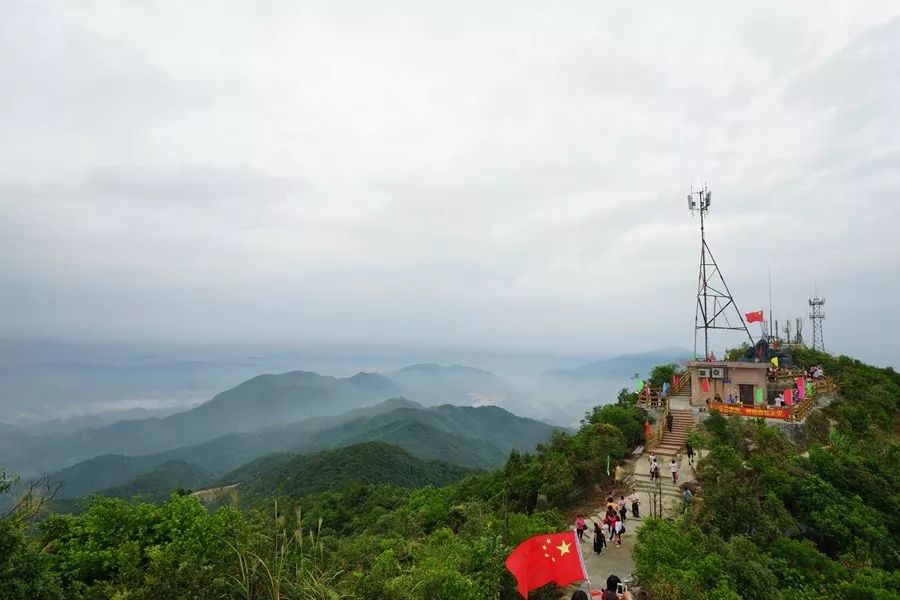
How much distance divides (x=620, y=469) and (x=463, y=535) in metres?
8.80

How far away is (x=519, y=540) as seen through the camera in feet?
40.8

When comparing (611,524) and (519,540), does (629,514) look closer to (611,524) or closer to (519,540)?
(611,524)

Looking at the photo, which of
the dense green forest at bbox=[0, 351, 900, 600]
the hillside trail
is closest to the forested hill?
the hillside trail

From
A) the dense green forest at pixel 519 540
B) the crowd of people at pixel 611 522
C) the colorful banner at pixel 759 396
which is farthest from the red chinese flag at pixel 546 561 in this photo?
the colorful banner at pixel 759 396

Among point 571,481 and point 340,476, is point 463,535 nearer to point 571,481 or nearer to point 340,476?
point 571,481

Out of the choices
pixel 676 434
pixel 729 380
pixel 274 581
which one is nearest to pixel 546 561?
pixel 274 581

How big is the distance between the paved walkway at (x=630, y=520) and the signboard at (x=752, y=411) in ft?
14.5

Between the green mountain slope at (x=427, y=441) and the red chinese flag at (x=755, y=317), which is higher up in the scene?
the red chinese flag at (x=755, y=317)

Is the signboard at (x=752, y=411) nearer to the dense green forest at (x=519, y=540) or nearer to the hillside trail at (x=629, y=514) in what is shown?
the dense green forest at (x=519, y=540)

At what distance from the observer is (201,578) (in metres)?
8.18

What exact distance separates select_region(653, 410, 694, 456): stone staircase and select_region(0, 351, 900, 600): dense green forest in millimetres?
2120

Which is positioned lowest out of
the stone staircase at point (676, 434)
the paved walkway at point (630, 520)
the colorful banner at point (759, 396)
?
the paved walkway at point (630, 520)

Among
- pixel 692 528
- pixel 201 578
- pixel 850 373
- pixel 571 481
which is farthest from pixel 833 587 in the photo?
pixel 850 373

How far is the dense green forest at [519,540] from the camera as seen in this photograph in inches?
333
